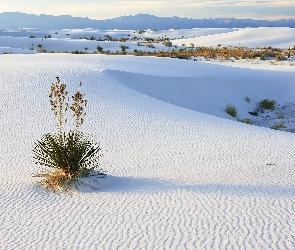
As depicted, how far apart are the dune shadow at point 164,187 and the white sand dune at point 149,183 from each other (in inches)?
0.5

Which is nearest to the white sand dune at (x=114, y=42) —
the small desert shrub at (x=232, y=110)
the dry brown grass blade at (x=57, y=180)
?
the small desert shrub at (x=232, y=110)

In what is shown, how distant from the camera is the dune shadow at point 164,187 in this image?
593cm

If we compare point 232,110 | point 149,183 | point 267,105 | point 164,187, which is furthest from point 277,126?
point 164,187

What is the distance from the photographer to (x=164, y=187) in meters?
6.12

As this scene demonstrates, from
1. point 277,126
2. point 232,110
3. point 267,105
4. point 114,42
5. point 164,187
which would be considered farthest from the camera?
point 114,42

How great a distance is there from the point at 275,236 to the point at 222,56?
3089 cm

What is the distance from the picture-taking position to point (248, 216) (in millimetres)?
5098

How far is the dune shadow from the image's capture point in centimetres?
593

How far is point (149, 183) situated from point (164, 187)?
0.31 metres

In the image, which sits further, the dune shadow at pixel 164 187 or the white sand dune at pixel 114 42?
the white sand dune at pixel 114 42

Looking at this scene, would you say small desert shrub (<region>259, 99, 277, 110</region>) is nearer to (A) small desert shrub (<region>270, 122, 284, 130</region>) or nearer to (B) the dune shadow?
(A) small desert shrub (<region>270, 122, 284, 130</region>)

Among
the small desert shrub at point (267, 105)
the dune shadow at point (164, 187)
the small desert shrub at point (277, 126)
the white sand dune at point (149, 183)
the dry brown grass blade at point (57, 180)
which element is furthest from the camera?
the small desert shrub at point (267, 105)

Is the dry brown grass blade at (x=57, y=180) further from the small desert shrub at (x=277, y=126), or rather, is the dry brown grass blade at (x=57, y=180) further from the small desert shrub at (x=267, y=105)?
the small desert shrub at (x=267, y=105)

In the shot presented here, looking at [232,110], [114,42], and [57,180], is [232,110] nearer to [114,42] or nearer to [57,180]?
[57,180]
